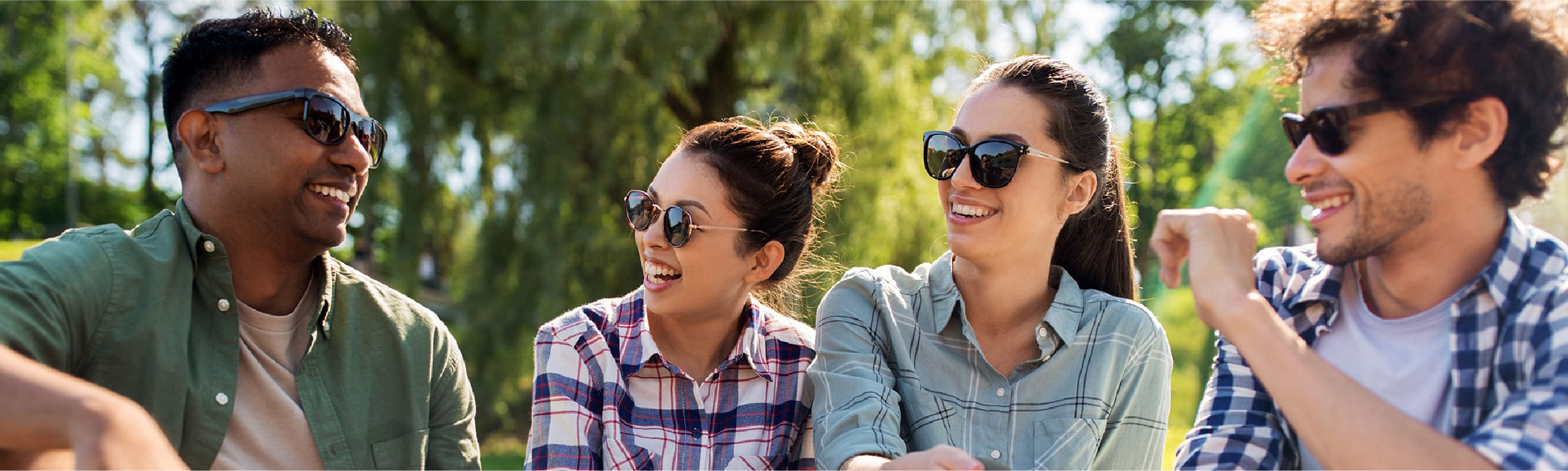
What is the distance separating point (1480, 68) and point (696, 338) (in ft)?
6.14

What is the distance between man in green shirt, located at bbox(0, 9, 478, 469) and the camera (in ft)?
8.05

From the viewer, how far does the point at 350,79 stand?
294 centimetres

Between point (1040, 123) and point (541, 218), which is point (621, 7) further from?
point (1040, 123)

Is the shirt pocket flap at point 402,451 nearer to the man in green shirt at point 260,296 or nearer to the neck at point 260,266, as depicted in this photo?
the man in green shirt at point 260,296

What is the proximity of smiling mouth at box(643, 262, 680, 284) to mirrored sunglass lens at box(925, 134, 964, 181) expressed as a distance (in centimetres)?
72

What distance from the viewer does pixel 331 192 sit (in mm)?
2807

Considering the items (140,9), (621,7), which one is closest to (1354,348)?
(621,7)

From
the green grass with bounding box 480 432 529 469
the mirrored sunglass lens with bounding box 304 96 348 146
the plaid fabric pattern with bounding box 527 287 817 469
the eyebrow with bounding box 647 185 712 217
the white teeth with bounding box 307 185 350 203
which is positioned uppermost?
the mirrored sunglass lens with bounding box 304 96 348 146

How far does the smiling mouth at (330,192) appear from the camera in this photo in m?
2.77

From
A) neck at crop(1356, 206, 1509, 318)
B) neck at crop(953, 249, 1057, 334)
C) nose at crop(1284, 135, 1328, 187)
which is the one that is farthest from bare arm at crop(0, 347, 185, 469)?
neck at crop(1356, 206, 1509, 318)

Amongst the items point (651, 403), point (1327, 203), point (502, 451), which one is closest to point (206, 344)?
point (651, 403)

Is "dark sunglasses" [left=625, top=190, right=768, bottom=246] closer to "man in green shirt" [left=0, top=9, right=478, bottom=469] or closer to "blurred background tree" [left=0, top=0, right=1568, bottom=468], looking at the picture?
"man in green shirt" [left=0, top=9, right=478, bottom=469]

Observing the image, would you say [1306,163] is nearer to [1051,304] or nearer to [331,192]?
[1051,304]

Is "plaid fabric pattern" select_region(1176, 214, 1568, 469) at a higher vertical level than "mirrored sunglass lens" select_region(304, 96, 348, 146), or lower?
lower
